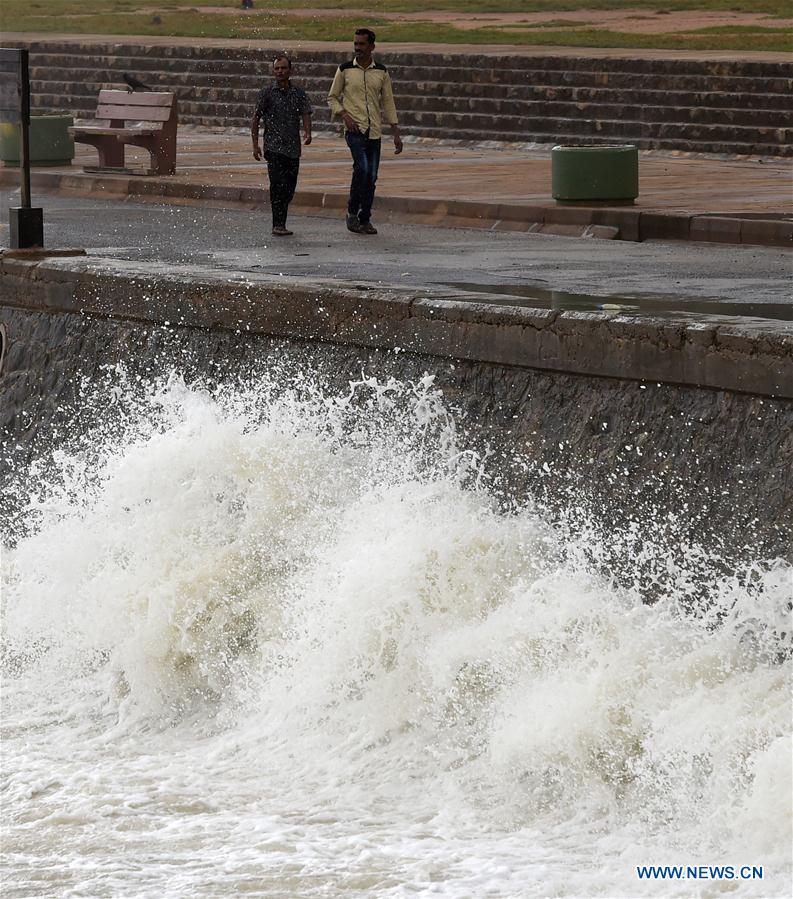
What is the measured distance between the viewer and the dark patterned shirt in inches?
562

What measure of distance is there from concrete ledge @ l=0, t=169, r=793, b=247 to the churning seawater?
19.6ft

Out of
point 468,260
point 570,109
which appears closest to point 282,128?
point 468,260

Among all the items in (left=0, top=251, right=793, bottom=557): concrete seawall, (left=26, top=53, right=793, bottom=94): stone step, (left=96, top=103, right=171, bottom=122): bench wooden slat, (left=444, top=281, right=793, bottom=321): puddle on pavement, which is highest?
(left=26, top=53, right=793, bottom=94): stone step

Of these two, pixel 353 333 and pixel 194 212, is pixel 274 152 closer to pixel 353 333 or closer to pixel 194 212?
pixel 194 212

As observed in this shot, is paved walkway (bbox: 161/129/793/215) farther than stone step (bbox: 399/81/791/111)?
No

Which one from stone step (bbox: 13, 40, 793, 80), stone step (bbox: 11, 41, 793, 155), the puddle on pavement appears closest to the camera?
the puddle on pavement

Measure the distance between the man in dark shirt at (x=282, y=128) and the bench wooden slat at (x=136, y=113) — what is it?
242 inches

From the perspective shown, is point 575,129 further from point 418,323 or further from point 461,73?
point 418,323

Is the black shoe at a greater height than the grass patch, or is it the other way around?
the grass patch

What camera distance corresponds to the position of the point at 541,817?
7.09 metres

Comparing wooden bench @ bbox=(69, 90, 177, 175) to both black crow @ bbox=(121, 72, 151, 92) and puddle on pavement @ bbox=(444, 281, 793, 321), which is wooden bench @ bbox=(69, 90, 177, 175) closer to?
black crow @ bbox=(121, 72, 151, 92)

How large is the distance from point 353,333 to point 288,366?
21.4 inches

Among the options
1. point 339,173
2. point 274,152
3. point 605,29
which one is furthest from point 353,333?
point 605,29

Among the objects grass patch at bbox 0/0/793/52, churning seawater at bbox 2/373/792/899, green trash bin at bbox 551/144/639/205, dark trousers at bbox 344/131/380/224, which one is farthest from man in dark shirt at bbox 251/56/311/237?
grass patch at bbox 0/0/793/52
